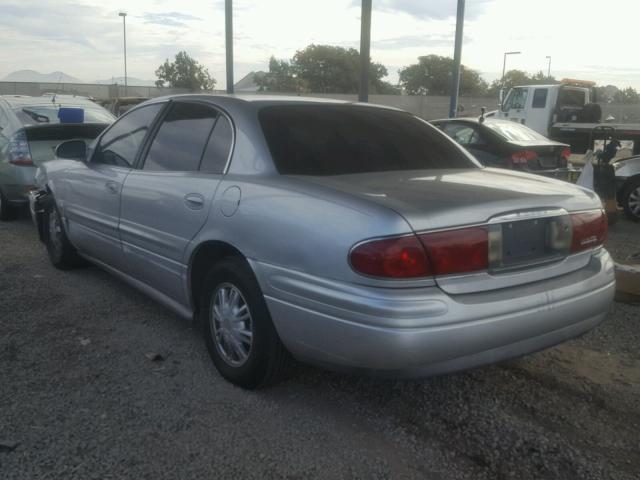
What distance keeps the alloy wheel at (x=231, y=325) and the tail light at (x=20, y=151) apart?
4.95 m

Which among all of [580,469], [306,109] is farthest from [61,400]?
[580,469]

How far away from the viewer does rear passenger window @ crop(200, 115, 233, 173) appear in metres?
3.54

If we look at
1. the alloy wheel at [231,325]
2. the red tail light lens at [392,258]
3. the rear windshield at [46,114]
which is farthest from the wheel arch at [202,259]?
the rear windshield at [46,114]

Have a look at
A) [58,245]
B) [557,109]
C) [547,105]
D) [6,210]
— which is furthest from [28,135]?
[557,109]

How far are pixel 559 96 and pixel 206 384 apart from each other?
61.4 ft

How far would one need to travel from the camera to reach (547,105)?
1956 cm

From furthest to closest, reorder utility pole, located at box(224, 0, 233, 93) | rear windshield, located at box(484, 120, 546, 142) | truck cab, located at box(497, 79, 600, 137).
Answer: truck cab, located at box(497, 79, 600, 137), utility pole, located at box(224, 0, 233, 93), rear windshield, located at box(484, 120, 546, 142)

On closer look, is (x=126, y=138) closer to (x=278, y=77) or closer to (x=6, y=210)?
(x=6, y=210)

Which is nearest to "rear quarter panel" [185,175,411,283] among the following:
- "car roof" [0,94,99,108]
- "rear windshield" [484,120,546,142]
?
"car roof" [0,94,99,108]

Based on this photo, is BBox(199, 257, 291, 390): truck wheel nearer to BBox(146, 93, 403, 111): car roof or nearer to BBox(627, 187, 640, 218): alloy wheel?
BBox(146, 93, 403, 111): car roof

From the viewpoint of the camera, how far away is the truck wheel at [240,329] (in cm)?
312

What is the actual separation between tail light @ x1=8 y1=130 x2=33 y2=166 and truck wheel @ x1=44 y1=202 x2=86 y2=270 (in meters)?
1.98

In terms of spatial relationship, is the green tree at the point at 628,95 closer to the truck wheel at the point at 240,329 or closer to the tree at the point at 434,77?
the tree at the point at 434,77

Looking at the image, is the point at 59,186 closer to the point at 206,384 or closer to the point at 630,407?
the point at 206,384
